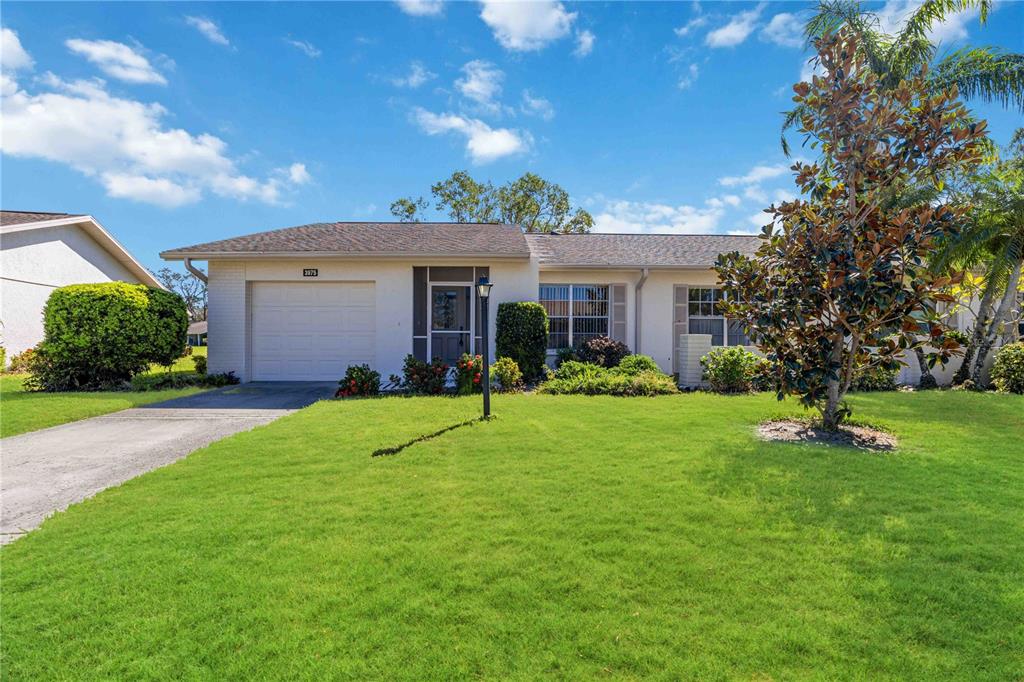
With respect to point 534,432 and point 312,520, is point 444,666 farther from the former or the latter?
point 534,432

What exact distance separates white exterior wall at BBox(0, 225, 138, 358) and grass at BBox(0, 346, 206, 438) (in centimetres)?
588

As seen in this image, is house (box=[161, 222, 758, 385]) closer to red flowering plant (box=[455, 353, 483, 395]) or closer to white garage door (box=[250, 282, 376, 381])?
white garage door (box=[250, 282, 376, 381])

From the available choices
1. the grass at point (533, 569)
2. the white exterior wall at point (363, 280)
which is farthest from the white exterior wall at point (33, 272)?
the grass at point (533, 569)

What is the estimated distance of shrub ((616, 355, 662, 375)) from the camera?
10.5 metres

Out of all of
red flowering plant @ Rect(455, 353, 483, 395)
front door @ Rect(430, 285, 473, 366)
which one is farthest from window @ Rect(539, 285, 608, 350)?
red flowering plant @ Rect(455, 353, 483, 395)

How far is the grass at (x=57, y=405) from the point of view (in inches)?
279

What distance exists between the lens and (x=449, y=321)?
11.6 meters

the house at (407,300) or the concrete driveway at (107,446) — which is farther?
the house at (407,300)

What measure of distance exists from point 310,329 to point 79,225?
13254mm

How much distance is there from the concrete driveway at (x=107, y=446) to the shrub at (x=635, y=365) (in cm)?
666

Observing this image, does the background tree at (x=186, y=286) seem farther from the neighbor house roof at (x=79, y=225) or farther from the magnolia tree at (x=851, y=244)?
the magnolia tree at (x=851, y=244)

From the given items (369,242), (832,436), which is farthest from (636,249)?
(832,436)

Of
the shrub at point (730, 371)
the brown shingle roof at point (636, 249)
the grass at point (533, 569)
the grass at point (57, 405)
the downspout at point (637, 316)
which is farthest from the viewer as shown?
the downspout at point (637, 316)

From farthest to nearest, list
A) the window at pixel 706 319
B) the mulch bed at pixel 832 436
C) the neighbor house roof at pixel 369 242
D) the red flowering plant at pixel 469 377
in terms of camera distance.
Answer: the window at pixel 706 319, the neighbor house roof at pixel 369 242, the red flowering plant at pixel 469 377, the mulch bed at pixel 832 436
